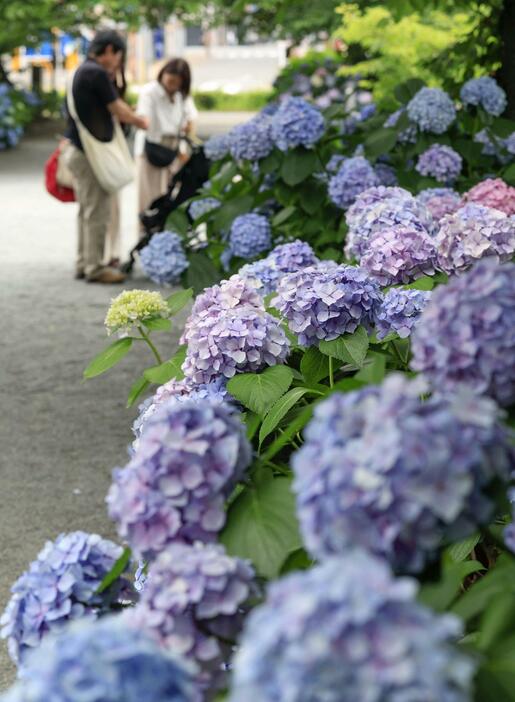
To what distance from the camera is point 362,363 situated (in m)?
2.55

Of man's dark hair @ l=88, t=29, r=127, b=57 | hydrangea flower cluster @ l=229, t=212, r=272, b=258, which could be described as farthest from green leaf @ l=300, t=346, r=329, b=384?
man's dark hair @ l=88, t=29, r=127, b=57

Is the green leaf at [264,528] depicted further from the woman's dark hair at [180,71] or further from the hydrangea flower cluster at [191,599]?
the woman's dark hair at [180,71]

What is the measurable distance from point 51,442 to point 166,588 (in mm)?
4821

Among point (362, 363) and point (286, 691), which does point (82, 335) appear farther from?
point (286, 691)

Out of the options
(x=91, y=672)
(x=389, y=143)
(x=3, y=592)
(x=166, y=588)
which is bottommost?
(x=3, y=592)

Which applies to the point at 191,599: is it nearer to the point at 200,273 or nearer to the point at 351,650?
the point at 351,650

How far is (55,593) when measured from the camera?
1.57 m

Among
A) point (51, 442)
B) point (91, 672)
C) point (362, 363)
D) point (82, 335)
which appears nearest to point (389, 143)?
point (51, 442)

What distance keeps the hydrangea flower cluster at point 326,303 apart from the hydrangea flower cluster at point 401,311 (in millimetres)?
38

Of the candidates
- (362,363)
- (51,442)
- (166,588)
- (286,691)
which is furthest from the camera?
(51,442)

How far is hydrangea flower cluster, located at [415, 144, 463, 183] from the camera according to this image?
199 inches

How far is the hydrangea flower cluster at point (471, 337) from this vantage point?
4.44 feet

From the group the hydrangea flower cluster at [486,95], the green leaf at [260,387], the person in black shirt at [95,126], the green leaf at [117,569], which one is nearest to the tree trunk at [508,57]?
the hydrangea flower cluster at [486,95]

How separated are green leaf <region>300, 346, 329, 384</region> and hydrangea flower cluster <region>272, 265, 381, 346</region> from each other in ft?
0.17
